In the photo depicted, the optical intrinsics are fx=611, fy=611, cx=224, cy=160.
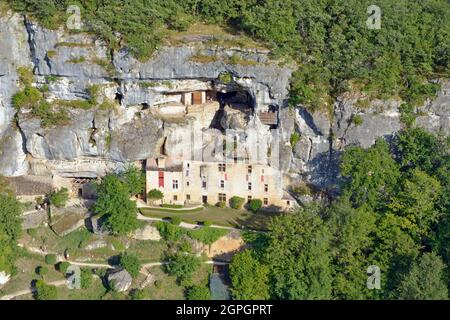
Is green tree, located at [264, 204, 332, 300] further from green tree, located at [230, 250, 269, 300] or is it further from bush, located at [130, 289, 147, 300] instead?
bush, located at [130, 289, 147, 300]

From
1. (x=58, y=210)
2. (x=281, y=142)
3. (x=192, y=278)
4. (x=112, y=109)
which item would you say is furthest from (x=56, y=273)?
(x=281, y=142)

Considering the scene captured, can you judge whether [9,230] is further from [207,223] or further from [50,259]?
[207,223]

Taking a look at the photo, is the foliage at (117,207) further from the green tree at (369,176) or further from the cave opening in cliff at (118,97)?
the green tree at (369,176)

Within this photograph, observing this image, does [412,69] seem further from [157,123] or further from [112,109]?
[112,109]

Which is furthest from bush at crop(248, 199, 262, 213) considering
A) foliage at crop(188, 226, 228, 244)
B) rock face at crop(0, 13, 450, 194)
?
foliage at crop(188, 226, 228, 244)

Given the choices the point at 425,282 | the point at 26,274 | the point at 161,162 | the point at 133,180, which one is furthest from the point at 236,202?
the point at 26,274

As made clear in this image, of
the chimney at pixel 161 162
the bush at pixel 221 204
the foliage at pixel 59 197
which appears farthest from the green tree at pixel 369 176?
the foliage at pixel 59 197
